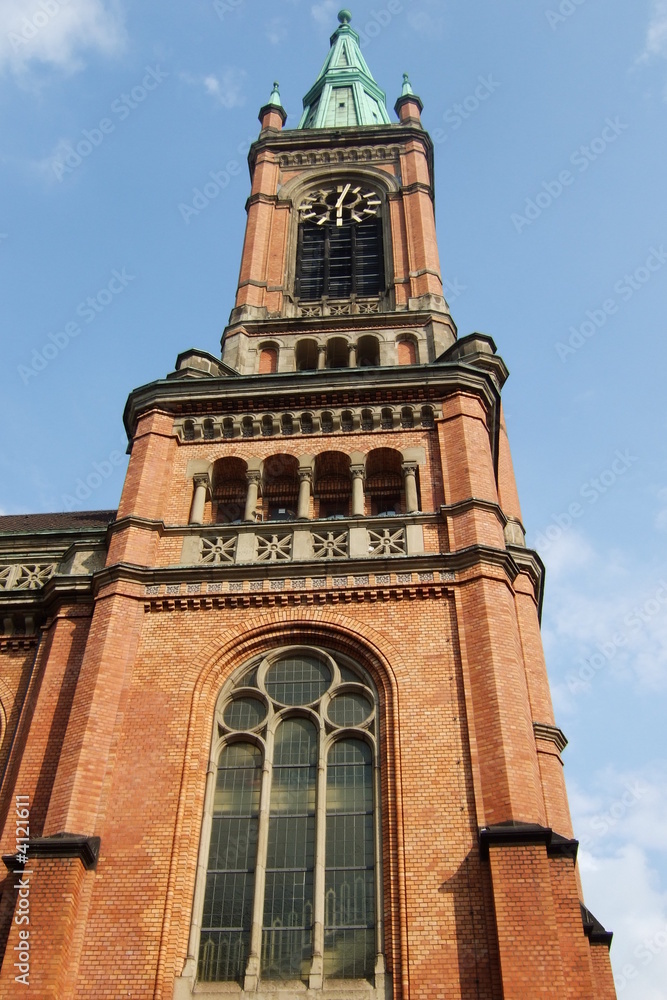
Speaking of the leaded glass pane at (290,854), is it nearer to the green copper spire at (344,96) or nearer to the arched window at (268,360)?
the arched window at (268,360)

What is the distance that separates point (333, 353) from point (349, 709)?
12.2 m

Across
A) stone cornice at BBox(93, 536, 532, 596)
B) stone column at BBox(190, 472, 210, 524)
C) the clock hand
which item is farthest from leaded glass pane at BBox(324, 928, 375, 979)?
the clock hand

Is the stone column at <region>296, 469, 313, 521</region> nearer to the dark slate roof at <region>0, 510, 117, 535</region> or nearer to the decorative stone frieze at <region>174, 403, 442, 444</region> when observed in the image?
the decorative stone frieze at <region>174, 403, 442, 444</region>

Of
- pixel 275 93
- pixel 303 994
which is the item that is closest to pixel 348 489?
pixel 303 994

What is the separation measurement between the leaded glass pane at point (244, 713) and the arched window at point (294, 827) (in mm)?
16

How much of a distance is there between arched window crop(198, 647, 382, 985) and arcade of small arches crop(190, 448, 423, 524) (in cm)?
419

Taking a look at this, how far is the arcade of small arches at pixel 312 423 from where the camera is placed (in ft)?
72.5

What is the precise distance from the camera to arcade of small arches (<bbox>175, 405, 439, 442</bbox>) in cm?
2209

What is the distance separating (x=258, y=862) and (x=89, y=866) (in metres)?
2.28

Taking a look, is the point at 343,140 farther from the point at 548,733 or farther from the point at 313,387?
the point at 548,733

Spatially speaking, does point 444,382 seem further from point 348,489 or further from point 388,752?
point 388,752

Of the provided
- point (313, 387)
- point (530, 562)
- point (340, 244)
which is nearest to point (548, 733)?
point (530, 562)

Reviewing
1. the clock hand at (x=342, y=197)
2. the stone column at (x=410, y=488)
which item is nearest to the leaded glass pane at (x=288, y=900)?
the stone column at (x=410, y=488)

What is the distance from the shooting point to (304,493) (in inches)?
816
